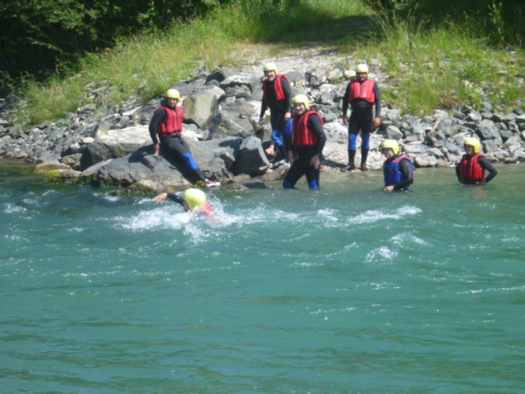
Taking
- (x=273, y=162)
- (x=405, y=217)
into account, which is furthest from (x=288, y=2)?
(x=405, y=217)

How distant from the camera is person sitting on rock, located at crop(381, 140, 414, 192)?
10.7 meters

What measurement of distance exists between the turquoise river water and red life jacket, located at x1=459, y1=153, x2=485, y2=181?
33.6 inches

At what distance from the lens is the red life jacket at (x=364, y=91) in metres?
13.1

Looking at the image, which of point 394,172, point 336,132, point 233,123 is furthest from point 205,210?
point 336,132

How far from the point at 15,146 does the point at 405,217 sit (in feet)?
43.5

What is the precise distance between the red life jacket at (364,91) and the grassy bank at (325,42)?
341cm

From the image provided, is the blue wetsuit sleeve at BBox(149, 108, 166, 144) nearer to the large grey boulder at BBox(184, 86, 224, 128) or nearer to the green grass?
the large grey boulder at BBox(184, 86, 224, 128)

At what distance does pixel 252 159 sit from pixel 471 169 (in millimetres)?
4097

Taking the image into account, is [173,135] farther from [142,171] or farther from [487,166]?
[487,166]

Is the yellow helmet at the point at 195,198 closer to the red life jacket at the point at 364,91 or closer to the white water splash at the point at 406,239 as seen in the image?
the white water splash at the point at 406,239

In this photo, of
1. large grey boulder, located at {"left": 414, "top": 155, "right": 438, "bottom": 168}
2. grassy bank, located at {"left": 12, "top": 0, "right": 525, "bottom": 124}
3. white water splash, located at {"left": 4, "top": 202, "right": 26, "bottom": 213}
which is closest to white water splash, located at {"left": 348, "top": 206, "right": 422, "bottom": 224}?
large grey boulder, located at {"left": 414, "top": 155, "right": 438, "bottom": 168}

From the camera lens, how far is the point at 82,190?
12.7 meters

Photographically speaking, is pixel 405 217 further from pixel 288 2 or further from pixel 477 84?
pixel 288 2

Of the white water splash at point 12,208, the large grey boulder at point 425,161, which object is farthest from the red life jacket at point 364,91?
the white water splash at point 12,208
